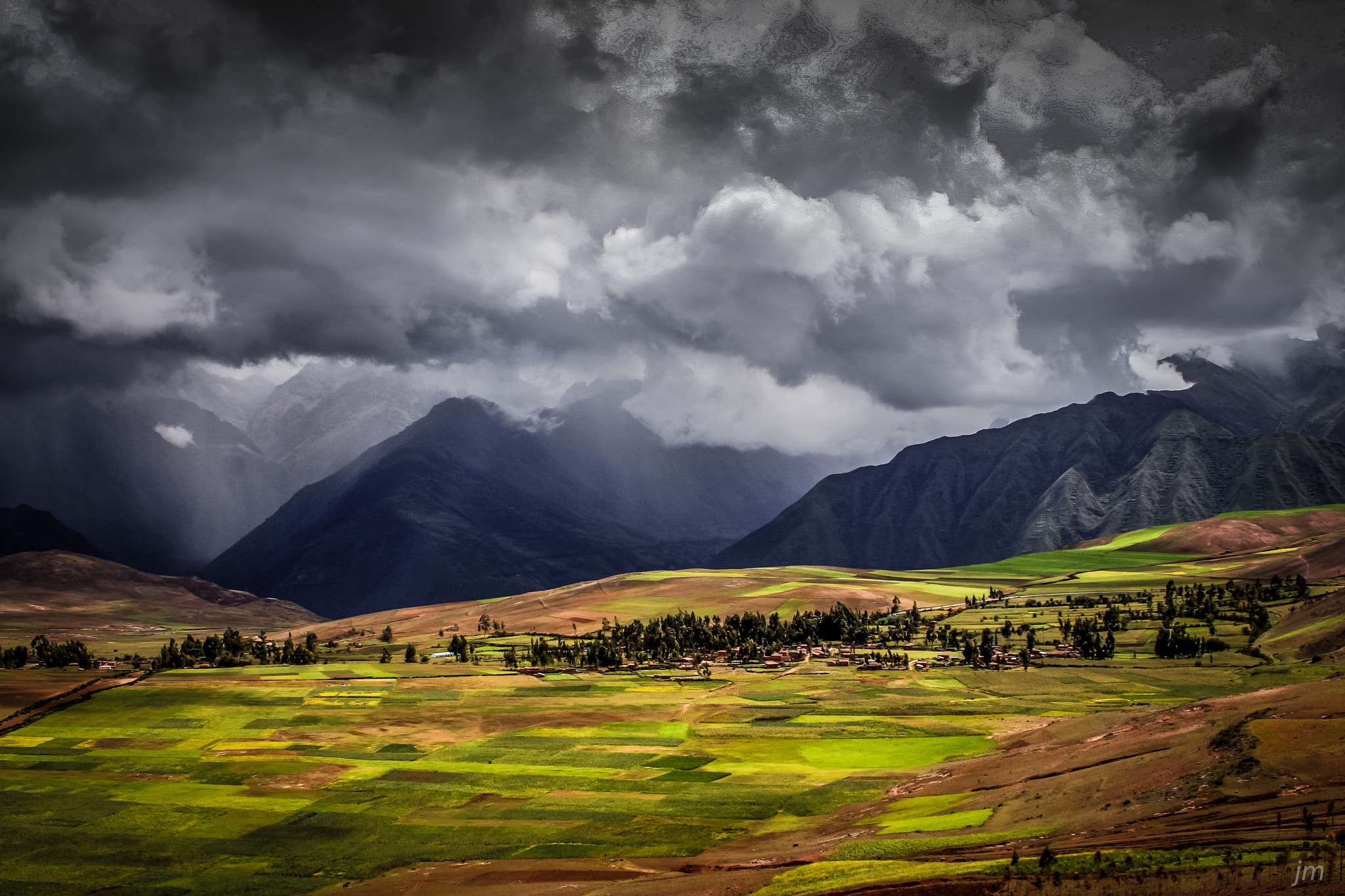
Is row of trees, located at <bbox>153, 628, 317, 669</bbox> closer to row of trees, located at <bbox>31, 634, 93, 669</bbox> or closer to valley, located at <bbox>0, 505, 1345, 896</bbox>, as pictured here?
row of trees, located at <bbox>31, 634, 93, 669</bbox>

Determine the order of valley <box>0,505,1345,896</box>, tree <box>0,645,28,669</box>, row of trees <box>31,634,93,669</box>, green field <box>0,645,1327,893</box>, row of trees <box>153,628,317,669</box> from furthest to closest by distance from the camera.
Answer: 1. row of trees <box>153,628,317,669</box>
2. row of trees <box>31,634,93,669</box>
3. tree <box>0,645,28,669</box>
4. green field <box>0,645,1327,893</box>
5. valley <box>0,505,1345,896</box>

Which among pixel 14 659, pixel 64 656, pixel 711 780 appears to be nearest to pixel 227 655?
pixel 64 656

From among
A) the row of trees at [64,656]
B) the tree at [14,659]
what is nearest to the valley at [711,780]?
the row of trees at [64,656]

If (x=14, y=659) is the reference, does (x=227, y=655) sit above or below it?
below

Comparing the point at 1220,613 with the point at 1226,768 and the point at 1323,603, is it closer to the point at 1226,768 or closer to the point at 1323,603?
the point at 1323,603

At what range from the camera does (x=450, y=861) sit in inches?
2443

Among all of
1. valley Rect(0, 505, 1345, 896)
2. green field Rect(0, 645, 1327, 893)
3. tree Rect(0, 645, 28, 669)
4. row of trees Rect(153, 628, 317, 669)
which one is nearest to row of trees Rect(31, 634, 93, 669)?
tree Rect(0, 645, 28, 669)

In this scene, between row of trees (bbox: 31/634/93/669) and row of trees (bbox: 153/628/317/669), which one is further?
row of trees (bbox: 153/628/317/669)

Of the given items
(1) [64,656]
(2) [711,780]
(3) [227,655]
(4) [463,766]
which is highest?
(1) [64,656]

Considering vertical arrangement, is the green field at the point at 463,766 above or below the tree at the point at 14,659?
below

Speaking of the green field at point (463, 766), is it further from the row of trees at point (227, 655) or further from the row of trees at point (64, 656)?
the row of trees at point (64, 656)

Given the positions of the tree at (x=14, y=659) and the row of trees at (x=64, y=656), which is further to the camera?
the row of trees at (x=64, y=656)

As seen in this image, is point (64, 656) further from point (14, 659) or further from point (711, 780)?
point (711, 780)

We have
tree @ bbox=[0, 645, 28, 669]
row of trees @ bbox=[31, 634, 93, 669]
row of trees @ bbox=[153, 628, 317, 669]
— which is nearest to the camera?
tree @ bbox=[0, 645, 28, 669]
